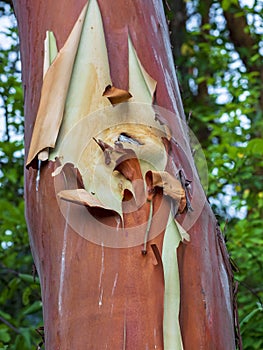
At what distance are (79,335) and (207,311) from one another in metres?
0.16

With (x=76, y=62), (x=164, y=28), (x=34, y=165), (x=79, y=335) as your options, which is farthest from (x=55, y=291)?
(x=164, y=28)

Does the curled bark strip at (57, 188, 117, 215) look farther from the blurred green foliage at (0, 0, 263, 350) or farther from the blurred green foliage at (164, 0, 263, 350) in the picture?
the blurred green foliage at (0, 0, 263, 350)

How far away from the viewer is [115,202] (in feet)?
2.54

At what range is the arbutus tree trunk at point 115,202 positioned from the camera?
73 centimetres

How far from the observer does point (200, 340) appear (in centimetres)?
73

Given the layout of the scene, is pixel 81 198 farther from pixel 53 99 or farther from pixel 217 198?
pixel 217 198

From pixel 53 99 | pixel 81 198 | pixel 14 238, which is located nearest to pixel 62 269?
pixel 81 198

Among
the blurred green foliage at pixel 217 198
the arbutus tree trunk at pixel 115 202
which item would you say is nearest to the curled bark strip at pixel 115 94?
the arbutus tree trunk at pixel 115 202

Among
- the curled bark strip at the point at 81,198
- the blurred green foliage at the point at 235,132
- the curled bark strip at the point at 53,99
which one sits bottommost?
the curled bark strip at the point at 81,198

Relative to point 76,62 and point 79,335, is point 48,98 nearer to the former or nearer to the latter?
point 76,62

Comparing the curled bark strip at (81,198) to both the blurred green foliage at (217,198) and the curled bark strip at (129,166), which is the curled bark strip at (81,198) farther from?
the blurred green foliage at (217,198)

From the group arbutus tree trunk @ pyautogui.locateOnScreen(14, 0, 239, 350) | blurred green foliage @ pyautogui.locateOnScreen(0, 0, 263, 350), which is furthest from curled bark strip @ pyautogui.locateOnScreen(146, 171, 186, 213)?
blurred green foliage @ pyautogui.locateOnScreen(0, 0, 263, 350)

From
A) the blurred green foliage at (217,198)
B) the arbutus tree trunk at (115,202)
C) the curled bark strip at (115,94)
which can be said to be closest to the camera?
the arbutus tree trunk at (115,202)

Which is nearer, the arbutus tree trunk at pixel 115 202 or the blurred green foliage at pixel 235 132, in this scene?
the arbutus tree trunk at pixel 115 202
